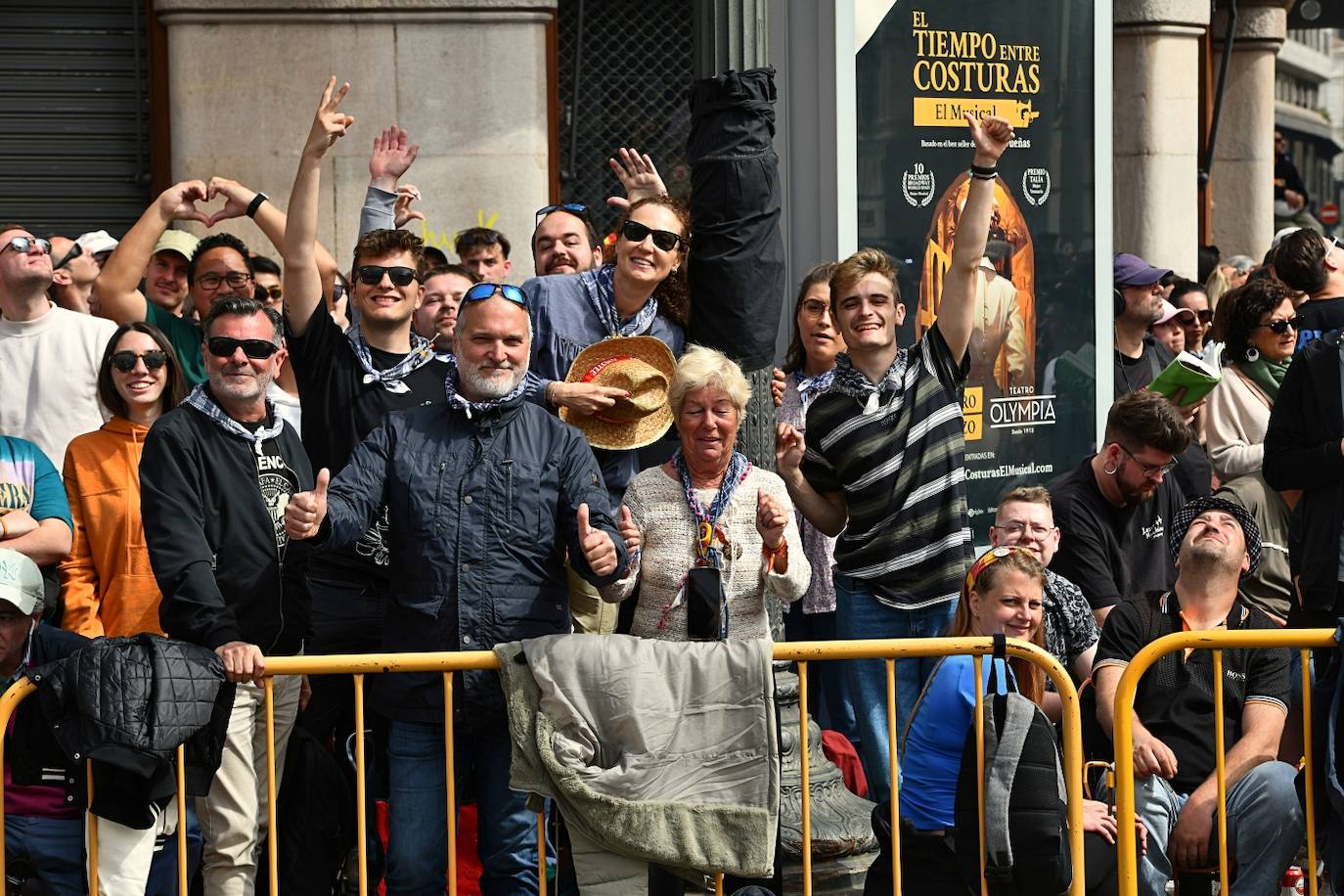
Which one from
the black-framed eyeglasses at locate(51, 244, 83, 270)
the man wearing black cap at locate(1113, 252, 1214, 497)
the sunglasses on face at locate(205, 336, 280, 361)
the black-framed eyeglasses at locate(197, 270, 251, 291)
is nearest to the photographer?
the sunglasses on face at locate(205, 336, 280, 361)

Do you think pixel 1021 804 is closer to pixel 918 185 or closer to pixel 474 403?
pixel 474 403

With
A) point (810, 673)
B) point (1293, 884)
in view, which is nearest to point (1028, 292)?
point (810, 673)

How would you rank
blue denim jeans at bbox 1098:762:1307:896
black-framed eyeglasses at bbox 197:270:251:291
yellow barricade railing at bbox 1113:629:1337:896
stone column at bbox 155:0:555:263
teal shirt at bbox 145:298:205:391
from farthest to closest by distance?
stone column at bbox 155:0:555:263, black-framed eyeglasses at bbox 197:270:251:291, teal shirt at bbox 145:298:205:391, blue denim jeans at bbox 1098:762:1307:896, yellow barricade railing at bbox 1113:629:1337:896

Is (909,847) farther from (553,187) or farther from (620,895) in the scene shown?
(553,187)

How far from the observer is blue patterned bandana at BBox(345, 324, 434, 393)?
5.95 meters

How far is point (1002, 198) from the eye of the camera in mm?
7910

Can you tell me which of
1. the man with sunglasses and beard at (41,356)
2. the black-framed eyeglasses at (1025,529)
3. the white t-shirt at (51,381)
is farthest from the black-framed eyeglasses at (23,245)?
the black-framed eyeglasses at (1025,529)

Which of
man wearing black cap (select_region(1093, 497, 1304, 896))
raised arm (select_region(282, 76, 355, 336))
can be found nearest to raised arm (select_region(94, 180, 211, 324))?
raised arm (select_region(282, 76, 355, 336))

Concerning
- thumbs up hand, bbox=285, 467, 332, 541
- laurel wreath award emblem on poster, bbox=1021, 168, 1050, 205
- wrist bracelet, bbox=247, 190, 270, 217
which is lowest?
thumbs up hand, bbox=285, 467, 332, 541

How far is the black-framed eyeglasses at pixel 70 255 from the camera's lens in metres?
7.68

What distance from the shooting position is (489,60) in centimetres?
976

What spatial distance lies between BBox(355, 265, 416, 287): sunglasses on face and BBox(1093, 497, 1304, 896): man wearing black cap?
2489 millimetres

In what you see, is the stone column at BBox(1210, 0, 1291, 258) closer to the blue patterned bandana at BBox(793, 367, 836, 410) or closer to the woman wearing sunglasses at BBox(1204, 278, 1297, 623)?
the woman wearing sunglasses at BBox(1204, 278, 1297, 623)

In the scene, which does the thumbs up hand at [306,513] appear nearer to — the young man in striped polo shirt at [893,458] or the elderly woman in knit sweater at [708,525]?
the elderly woman in knit sweater at [708,525]
